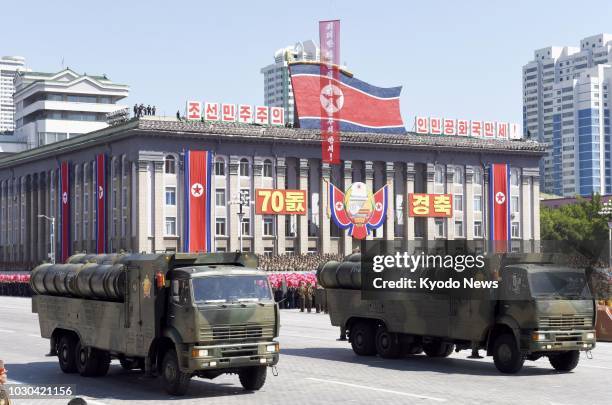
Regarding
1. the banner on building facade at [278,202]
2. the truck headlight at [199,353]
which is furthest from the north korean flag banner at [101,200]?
the truck headlight at [199,353]

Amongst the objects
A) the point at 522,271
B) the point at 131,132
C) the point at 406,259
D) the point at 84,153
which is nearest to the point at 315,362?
the point at 406,259

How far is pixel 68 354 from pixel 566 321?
12311 mm

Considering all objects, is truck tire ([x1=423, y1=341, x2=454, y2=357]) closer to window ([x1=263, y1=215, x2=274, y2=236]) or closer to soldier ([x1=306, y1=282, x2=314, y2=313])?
soldier ([x1=306, y1=282, x2=314, y2=313])

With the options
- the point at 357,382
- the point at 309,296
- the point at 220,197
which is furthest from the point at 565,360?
the point at 220,197

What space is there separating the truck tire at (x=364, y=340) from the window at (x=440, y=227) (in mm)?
78125

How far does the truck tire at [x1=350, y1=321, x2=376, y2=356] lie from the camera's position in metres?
30.0

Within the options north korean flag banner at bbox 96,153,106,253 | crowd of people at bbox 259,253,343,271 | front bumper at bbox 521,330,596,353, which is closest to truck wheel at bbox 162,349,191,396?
front bumper at bbox 521,330,596,353

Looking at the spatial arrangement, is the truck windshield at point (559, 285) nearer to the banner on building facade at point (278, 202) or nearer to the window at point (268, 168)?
the banner on building facade at point (278, 202)

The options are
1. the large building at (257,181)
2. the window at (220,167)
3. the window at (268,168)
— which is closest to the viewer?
the large building at (257,181)

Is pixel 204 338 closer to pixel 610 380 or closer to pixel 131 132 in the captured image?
pixel 610 380

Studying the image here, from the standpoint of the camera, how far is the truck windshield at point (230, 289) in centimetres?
2188

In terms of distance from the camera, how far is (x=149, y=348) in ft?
73.7

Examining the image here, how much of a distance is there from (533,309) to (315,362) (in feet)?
21.3

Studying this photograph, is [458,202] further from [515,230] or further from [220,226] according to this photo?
[220,226]
